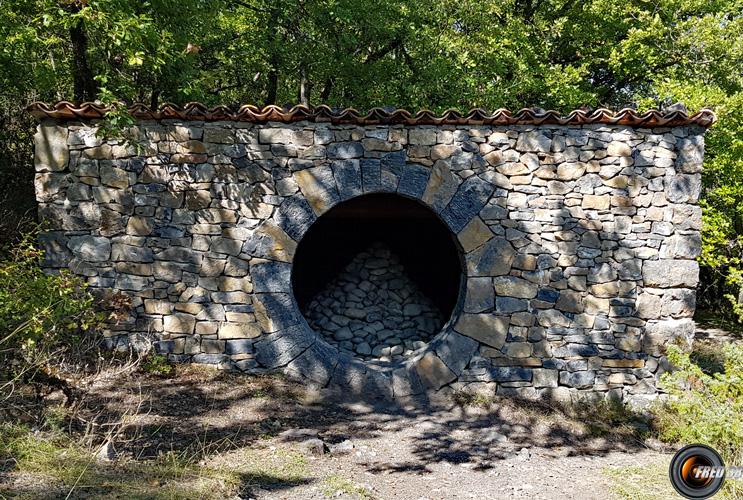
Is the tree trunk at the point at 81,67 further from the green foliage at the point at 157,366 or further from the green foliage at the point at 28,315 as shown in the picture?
the green foliage at the point at 157,366

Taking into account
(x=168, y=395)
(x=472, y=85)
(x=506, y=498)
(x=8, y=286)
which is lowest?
(x=506, y=498)

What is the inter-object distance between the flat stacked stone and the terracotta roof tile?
2313mm

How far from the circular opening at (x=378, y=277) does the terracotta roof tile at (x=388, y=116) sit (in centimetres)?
101

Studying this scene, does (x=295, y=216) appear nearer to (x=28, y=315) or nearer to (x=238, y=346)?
(x=238, y=346)

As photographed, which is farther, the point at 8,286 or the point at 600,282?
the point at 600,282

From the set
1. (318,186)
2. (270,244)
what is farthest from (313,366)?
(318,186)

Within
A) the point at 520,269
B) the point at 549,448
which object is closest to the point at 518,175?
the point at 520,269

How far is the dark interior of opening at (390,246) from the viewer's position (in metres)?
7.36

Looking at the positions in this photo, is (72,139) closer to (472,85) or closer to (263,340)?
(263,340)

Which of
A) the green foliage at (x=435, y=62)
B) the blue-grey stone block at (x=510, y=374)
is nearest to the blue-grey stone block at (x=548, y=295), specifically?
the blue-grey stone block at (x=510, y=374)

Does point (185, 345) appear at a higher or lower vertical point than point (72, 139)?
lower

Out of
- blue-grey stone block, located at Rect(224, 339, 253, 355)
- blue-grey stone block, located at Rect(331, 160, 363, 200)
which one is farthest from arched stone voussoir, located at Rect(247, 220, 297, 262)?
blue-grey stone block, located at Rect(224, 339, 253, 355)

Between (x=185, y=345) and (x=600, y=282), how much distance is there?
13.1ft

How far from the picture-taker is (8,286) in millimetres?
3969
